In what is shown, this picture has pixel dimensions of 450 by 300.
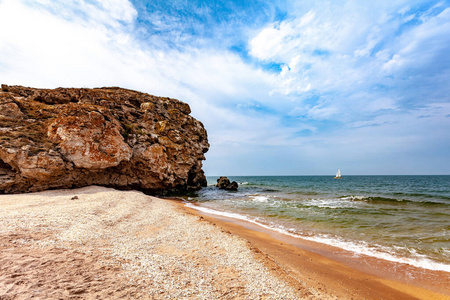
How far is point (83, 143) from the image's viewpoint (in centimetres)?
1855

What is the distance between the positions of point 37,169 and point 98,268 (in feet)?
59.2

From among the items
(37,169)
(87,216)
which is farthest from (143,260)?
(37,169)

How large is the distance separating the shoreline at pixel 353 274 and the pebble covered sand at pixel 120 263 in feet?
→ 4.67

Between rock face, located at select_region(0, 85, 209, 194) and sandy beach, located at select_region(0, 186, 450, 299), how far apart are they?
485 inches

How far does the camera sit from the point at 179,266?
5.35 m

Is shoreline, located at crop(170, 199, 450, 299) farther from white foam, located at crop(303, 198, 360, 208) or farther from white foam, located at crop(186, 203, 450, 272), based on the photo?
white foam, located at crop(303, 198, 360, 208)

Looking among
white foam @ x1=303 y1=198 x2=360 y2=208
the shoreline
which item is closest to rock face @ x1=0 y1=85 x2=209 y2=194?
the shoreline

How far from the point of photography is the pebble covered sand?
3855 mm

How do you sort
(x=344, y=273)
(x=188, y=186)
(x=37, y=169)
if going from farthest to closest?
(x=188, y=186) < (x=37, y=169) < (x=344, y=273)

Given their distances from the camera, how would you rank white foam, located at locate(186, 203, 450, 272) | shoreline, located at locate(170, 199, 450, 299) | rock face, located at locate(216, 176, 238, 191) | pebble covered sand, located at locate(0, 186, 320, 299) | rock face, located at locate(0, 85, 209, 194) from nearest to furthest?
pebble covered sand, located at locate(0, 186, 320, 299) < shoreline, located at locate(170, 199, 450, 299) < white foam, located at locate(186, 203, 450, 272) < rock face, located at locate(0, 85, 209, 194) < rock face, located at locate(216, 176, 238, 191)

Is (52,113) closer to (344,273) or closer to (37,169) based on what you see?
(37,169)

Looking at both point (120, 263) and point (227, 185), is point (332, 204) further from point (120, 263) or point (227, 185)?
point (227, 185)

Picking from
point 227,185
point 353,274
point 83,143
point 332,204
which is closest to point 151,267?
point 353,274

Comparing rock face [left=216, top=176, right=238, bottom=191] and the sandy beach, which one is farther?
rock face [left=216, top=176, right=238, bottom=191]
